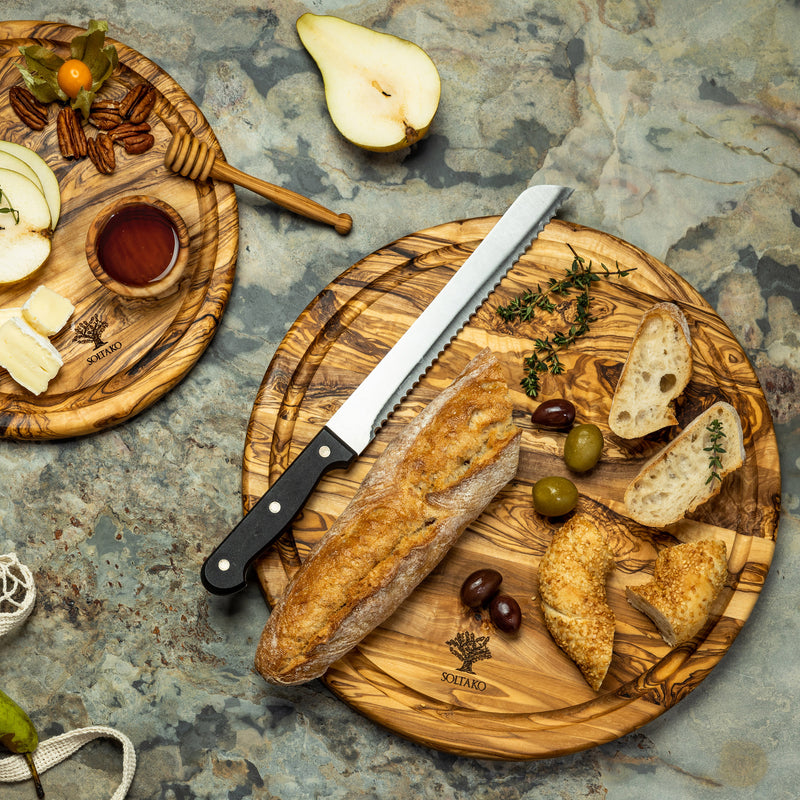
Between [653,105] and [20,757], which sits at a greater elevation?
[653,105]

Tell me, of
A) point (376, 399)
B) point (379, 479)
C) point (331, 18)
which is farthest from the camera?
point (331, 18)

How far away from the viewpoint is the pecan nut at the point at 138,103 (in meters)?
2.65

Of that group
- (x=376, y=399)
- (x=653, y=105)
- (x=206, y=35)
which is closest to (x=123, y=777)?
(x=376, y=399)

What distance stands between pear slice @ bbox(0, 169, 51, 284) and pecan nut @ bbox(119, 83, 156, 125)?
0.47 metres

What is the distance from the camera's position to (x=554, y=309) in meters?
2.54

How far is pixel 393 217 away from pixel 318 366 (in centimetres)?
73

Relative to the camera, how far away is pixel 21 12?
2797 millimetres

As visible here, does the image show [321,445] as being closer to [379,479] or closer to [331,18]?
[379,479]

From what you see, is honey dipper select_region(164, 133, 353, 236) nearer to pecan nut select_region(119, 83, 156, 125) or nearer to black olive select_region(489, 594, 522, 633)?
pecan nut select_region(119, 83, 156, 125)

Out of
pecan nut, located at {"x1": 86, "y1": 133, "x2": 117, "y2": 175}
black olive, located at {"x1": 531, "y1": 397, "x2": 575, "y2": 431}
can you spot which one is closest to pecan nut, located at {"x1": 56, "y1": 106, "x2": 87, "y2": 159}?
→ pecan nut, located at {"x1": 86, "y1": 133, "x2": 117, "y2": 175}

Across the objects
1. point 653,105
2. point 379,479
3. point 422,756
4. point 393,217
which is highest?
point 653,105

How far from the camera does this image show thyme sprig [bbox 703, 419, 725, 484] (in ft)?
7.45

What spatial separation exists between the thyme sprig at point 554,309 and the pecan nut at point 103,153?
165 cm

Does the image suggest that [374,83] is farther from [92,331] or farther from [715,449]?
[715,449]
